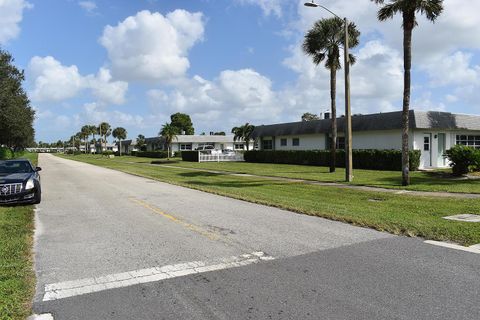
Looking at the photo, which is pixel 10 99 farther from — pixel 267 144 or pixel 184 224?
pixel 184 224

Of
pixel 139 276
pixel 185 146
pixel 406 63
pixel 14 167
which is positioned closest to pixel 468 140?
→ pixel 406 63

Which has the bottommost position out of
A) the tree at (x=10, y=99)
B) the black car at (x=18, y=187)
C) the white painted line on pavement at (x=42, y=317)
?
the white painted line on pavement at (x=42, y=317)

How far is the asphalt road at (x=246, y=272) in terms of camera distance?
4512mm

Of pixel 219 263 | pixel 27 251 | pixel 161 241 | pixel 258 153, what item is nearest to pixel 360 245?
pixel 219 263

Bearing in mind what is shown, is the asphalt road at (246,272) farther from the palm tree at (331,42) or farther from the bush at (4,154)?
the bush at (4,154)

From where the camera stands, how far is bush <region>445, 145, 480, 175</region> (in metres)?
20.1

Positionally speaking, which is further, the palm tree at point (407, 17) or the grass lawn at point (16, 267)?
the palm tree at point (407, 17)

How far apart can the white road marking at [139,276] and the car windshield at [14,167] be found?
9.74 m

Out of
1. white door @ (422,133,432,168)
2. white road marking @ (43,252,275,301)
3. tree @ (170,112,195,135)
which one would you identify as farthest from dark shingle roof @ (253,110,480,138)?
tree @ (170,112,195,135)

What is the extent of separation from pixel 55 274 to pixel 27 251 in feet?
5.15

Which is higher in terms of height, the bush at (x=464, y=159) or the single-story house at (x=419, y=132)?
the single-story house at (x=419, y=132)

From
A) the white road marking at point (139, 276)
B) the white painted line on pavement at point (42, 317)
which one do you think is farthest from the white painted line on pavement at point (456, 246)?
the white painted line on pavement at point (42, 317)

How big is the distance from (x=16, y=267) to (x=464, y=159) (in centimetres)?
1998

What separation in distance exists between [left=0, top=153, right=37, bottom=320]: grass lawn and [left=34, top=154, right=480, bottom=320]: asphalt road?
0.16 meters
